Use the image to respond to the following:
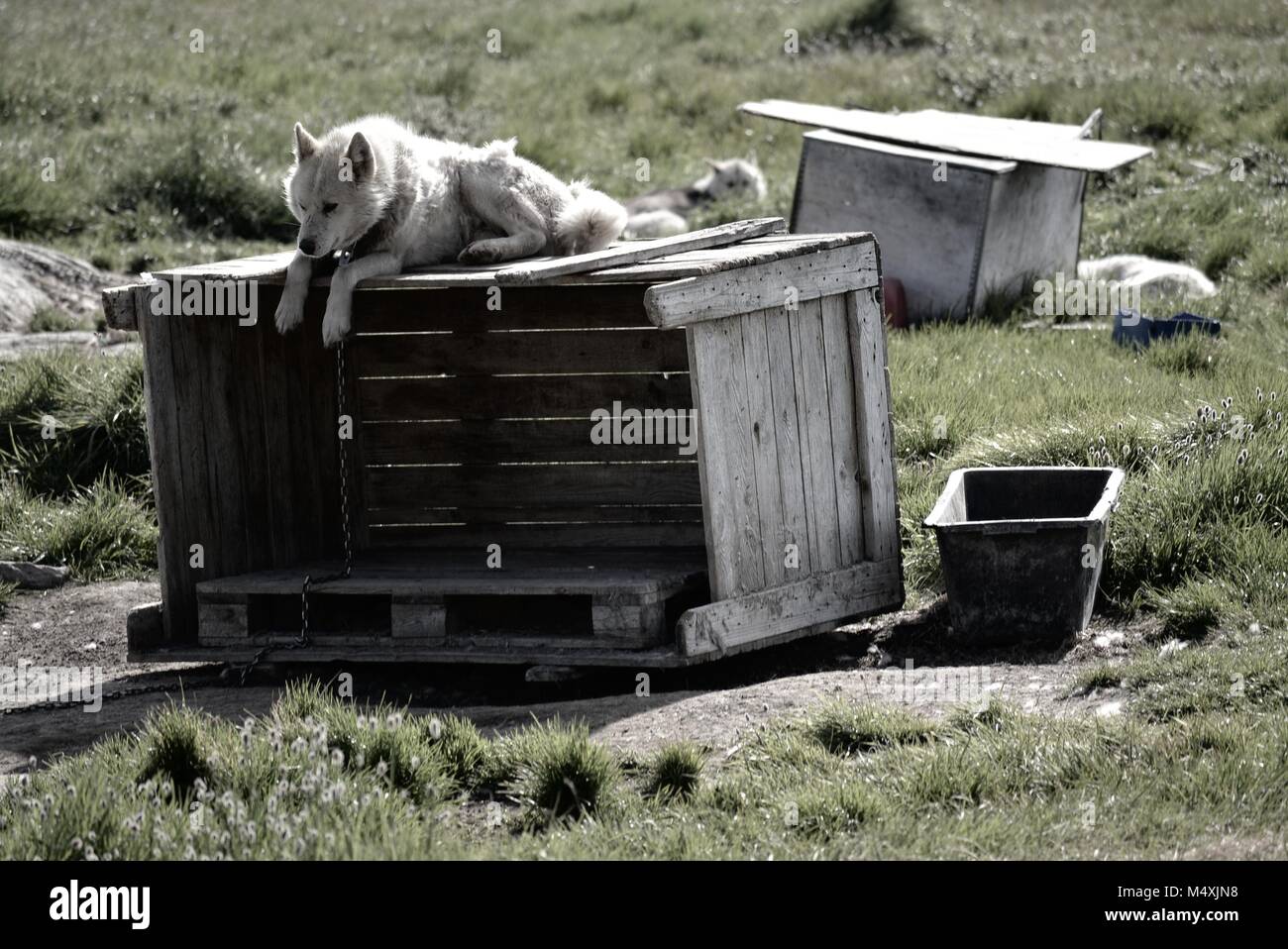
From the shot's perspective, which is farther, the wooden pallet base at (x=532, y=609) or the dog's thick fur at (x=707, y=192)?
the dog's thick fur at (x=707, y=192)

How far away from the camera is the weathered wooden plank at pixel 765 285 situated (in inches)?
207

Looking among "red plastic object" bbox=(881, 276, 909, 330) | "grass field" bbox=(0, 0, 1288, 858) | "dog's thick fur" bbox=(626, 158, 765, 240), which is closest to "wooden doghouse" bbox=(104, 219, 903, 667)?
"grass field" bbox=(0, 0, 1288, 858)

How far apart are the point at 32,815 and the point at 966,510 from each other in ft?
13.1

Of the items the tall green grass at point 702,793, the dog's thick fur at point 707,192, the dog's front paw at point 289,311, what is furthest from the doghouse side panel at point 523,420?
the dog's thick fur at point 707,192

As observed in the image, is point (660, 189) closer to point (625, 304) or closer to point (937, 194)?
point (937, 194)

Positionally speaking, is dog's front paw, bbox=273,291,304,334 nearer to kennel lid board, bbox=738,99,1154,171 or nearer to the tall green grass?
the tall green grass

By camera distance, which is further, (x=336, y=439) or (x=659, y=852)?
(x=336, y=439)

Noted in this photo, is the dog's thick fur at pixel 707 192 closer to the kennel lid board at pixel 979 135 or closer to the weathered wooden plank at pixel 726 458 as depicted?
the kennel lid board at pixel 979 135

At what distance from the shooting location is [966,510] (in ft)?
20.6

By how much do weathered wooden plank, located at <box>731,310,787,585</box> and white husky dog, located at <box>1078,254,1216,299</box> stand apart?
5288 mm

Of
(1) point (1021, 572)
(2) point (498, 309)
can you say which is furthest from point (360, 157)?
(1) point (1021, 572)

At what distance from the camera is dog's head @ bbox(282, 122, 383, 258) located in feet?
18.6

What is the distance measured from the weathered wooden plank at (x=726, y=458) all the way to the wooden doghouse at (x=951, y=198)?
4844 millimetres
